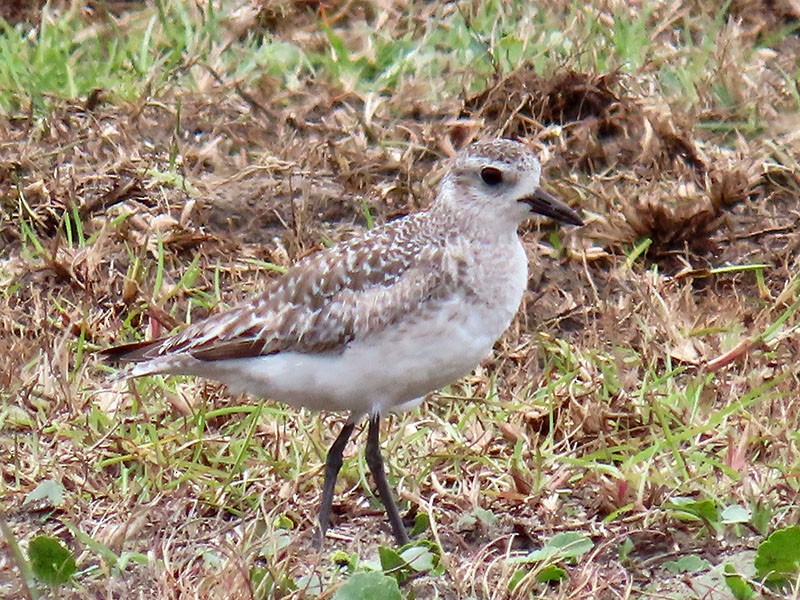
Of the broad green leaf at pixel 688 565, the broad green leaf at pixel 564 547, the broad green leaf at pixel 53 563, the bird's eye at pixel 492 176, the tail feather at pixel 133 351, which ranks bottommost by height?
the broad green leaf at pixel 688 565

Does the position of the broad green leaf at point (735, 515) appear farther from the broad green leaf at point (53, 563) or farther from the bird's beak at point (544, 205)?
the broad green leaf at point (53, 563)

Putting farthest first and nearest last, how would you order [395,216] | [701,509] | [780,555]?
1. [395,216]
2. [701,509]
3. [780,555]

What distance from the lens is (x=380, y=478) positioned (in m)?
4.59

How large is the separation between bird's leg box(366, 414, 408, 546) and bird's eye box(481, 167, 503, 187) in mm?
799

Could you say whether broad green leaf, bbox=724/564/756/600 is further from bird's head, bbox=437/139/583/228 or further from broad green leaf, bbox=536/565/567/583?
bird's head, bbox=437/139/583/228

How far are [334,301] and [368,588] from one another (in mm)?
980

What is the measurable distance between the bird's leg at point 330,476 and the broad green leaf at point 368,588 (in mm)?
480

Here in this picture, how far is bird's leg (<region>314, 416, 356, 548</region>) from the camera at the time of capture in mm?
4504

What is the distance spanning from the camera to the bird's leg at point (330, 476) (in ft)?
14.8

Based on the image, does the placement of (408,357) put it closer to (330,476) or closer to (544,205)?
(330,476)

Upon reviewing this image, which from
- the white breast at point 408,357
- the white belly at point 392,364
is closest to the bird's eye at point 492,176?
the white breast at point 408,357


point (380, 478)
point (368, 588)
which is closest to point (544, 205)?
point (380, 478)

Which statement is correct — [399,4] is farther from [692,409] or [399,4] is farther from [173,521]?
[173,521]

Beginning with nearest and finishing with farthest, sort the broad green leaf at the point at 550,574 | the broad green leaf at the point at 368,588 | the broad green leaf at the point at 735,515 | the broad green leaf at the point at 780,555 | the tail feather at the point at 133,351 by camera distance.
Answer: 1. the broad green leaf at the point at 368,588
2. the broad green leaf at the point at 780,555
3. the broad green leaf at the point at 550,574
4. the broad green leaf at the point at 735,515
5. the tail feather at the point at 133,351
